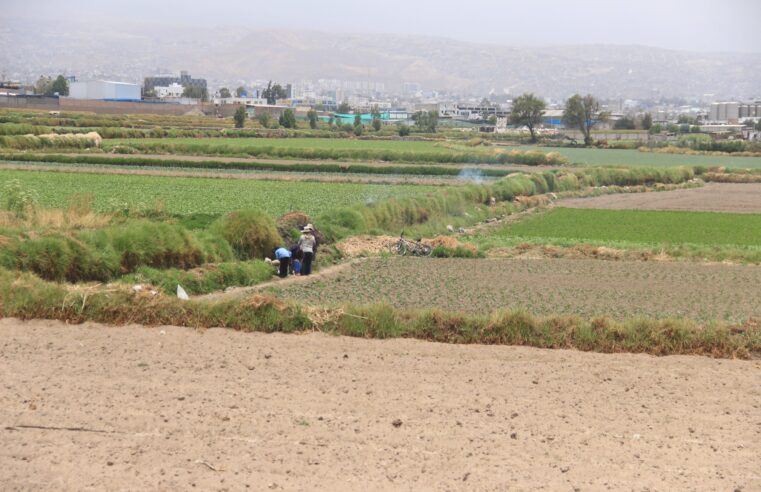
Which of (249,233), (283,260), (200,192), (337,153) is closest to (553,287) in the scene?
(283,260)

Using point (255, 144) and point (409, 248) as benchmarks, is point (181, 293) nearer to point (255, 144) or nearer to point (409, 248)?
point (409, 248)

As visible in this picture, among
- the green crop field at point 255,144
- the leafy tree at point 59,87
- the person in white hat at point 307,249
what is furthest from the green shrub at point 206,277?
the leafy tree at point 59,87

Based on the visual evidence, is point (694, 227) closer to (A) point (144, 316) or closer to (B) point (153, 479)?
(A) point (144, 316)

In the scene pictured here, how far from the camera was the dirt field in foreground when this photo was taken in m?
43.4

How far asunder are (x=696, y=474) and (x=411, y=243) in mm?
16626

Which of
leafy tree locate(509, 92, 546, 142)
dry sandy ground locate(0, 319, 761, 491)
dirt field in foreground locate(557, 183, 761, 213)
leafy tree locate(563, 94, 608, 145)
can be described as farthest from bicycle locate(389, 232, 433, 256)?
leafy tree locate(509, 92, 546, 142)

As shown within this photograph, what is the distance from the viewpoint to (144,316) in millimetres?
13695

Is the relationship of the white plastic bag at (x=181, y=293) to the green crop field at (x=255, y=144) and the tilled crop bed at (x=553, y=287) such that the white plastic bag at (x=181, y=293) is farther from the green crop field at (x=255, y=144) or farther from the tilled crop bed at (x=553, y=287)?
the green crop field at (x=255, y=144)

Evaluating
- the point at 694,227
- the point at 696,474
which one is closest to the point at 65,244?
the point at 696,474

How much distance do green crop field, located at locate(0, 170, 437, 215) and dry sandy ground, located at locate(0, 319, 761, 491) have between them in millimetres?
14806

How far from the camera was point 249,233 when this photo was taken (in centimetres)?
2070

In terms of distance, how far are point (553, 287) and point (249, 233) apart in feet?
21.8

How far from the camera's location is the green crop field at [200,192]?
31.5 m

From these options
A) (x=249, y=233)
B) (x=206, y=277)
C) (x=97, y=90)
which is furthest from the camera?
(x=97, y=90)
